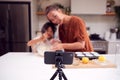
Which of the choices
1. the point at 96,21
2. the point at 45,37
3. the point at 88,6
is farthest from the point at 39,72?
the point at 96,21

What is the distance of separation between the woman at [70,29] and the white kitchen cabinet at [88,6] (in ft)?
6.59

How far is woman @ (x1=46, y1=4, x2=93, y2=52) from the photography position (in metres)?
1.97

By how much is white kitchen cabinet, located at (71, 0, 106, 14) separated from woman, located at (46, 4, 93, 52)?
2.01 meters

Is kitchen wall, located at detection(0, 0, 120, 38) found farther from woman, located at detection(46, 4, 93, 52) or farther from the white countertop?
the white countertop

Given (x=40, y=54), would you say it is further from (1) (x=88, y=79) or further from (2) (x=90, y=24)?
(2) (x=90, y=24)

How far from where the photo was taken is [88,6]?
4105 mm

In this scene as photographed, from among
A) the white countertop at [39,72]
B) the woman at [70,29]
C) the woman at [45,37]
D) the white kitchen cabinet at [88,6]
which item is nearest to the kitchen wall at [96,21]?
the white kitchen cabinet at [88,6]

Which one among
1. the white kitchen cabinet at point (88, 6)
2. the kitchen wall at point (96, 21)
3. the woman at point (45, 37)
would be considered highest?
the white kitchen cabinet at point (88, 6)

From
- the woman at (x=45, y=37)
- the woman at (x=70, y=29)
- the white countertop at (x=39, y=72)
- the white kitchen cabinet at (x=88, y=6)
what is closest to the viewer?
the white countertop at (x=39, y=72)

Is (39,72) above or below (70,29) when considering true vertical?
below

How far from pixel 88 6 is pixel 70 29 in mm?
2145

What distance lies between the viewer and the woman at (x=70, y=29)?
197cm

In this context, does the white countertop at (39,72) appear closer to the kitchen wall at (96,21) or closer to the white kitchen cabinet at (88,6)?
the white kitchen cabinet at (88,6)

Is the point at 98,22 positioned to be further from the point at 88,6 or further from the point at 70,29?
the point at 70,29
